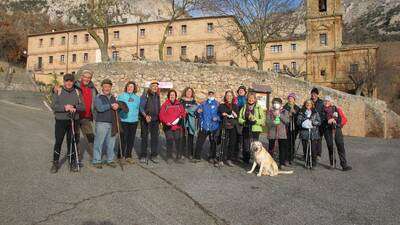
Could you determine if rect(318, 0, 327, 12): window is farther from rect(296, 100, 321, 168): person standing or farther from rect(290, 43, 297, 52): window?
rect(296, 100, 321, 168): person standing

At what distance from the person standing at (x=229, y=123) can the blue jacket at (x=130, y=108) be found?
1880 millimetres

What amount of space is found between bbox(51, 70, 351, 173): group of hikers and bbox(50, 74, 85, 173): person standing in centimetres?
34

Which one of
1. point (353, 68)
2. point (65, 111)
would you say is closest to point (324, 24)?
point (353, 68)

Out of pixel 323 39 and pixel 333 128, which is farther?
pixel 323 39

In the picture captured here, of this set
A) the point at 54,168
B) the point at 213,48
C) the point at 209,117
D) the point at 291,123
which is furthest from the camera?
the point at 213,48

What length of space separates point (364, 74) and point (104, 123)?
3961 cm

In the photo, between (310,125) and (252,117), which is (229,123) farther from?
(310,125)

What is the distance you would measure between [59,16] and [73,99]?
290 ft

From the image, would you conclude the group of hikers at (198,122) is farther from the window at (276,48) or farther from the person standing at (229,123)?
the window at (276,48)

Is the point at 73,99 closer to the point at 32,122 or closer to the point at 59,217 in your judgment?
the point at 59,217

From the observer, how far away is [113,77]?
61.4 feet

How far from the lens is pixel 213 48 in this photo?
46219mm

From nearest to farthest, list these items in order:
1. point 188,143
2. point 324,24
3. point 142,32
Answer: point 188,143 < point 324,24 < point 142,32

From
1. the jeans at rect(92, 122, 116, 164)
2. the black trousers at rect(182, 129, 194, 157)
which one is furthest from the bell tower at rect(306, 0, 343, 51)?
the jeans at rect(92, 122, 116, 164)
